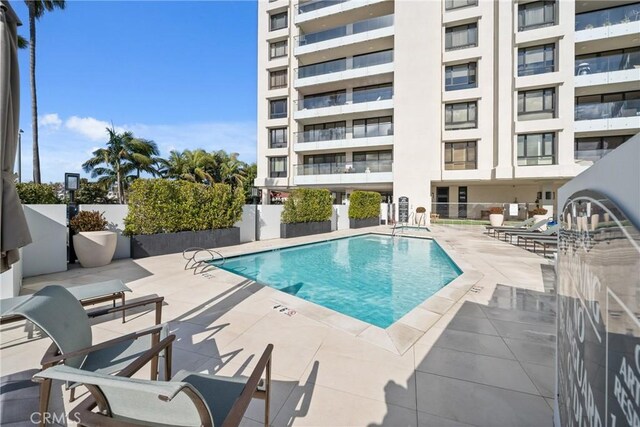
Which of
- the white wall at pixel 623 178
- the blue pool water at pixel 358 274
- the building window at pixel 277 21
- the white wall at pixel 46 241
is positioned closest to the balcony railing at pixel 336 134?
the building window at pixel 277 21

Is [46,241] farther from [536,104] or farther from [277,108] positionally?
[536,104]

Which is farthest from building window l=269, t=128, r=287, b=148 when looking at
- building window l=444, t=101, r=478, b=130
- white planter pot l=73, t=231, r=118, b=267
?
white planter pot l=73, t=231, r=118, b=267

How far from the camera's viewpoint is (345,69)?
78.8 ft

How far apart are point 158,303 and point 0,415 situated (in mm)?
1458

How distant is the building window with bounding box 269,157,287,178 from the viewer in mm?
26797

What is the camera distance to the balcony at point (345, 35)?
22812 millimetres

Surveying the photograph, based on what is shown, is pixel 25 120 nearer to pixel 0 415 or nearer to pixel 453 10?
pixel 0 415

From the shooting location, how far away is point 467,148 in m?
21.5

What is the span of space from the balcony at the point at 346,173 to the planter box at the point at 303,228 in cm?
815

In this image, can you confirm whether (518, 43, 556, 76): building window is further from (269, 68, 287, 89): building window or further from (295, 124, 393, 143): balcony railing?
(269, 68, 287, 89): building window

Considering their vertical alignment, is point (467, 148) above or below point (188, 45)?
below

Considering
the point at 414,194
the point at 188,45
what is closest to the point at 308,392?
the point at 188,45

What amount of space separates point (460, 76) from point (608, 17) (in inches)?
377

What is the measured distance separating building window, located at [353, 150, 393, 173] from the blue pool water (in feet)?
38.0
